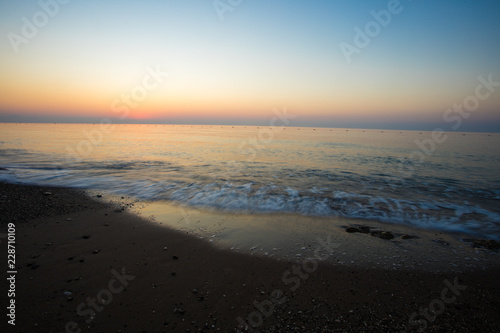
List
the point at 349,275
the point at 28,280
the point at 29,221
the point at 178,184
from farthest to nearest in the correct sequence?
1. the point at 178,184
2. the point at 29,221
3. the point at 349,275
4. the point at 28,280

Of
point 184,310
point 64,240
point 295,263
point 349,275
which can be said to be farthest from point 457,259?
point 64,240

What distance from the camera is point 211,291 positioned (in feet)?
14.7

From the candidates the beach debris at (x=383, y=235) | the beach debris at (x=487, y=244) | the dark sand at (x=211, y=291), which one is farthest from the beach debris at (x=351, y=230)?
the beach debris at (x=487, y=244)

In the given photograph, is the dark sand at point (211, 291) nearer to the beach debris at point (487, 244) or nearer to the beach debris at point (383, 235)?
the beach debris at point (487, 244)

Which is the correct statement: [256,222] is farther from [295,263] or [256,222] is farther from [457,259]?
[457,259]

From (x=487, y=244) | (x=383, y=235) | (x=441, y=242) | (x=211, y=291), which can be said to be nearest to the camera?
(x=211, y=291)

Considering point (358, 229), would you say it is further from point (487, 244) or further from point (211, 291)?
point (211, 291)

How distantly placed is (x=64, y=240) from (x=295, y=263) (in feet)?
21.0

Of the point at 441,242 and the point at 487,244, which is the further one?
the point at 441,242

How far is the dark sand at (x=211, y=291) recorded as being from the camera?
372 cm

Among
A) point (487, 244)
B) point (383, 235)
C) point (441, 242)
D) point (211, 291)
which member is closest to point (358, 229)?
point (383, 235)

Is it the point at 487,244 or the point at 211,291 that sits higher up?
the point at 211,291

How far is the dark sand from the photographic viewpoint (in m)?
3.72

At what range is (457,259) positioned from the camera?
603 cm
